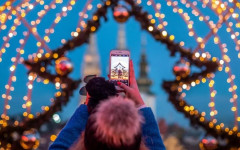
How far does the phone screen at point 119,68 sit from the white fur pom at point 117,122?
30cm

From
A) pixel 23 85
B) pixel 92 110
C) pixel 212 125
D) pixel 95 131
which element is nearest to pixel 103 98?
pixel 92 110

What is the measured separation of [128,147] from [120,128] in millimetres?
56

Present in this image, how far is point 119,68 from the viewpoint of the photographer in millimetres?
1435

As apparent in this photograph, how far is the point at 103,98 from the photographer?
118 cm

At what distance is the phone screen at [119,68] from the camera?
54.8 inches

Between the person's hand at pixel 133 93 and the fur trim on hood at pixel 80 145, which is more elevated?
the person's hand at pixel 133 93

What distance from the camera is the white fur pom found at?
102cm

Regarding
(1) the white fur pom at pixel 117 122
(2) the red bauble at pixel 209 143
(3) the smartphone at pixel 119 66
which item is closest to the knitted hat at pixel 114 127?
(1) the white fur pom at pixel 117 122

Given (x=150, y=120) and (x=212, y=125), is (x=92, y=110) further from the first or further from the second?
(x=212, y=125)

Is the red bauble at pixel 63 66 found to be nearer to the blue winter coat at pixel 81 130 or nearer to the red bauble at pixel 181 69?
the red bauble at pixel 181 69

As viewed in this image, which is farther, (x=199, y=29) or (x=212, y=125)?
(x=199, y=29)

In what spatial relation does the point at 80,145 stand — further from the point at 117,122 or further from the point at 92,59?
the point at 92,59

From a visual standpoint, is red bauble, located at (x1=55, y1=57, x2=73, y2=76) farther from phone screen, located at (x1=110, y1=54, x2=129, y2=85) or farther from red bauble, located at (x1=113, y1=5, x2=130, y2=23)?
phone screen, located at (x1=110, y1=54, x2=129, y2=85)

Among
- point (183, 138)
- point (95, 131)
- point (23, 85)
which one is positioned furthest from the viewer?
point (23, 85)
